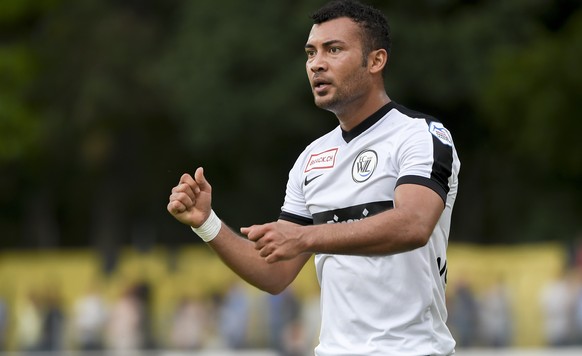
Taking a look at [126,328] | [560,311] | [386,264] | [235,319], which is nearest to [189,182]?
[386,264]

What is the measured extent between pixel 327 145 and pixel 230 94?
2895 cm

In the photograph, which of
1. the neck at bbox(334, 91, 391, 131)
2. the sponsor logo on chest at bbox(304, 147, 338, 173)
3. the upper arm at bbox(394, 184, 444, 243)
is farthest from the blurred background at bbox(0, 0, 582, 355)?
the upper arm at bbox(394, 184, 444, 243)

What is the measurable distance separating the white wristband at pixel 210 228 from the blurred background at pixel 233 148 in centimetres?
1172

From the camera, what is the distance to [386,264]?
5.02m

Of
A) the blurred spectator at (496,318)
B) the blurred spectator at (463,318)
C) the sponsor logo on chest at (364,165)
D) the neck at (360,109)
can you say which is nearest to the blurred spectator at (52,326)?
the blurred spectator at (463,318)

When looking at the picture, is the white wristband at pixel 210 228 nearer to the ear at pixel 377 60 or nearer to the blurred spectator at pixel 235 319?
the ear at pixel 377 60

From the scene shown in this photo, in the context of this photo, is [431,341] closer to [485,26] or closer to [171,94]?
[485,26]

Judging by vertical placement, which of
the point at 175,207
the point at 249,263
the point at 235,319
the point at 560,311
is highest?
the point at 175,207

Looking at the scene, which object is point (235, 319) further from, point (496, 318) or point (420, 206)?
point (420, 206)

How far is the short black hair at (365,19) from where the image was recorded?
5.23 meters

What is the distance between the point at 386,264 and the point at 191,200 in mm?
854

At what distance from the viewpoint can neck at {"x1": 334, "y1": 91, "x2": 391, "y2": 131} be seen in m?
5.27

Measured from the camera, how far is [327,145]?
5.43 m

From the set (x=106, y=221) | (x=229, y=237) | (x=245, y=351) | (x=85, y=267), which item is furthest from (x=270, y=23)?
(x=229, y=237)
